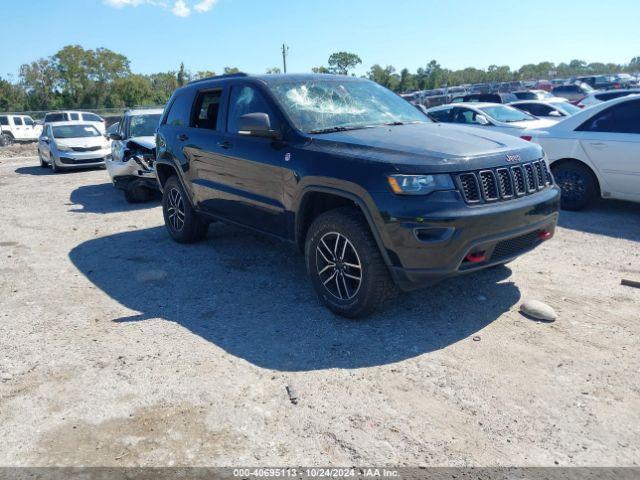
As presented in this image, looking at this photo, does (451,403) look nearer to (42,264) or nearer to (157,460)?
(157,460)

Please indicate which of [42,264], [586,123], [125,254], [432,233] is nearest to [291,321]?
[432,233]

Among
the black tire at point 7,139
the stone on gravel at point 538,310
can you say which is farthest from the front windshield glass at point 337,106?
the black tire at point 7,139

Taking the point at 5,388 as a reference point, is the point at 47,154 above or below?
above

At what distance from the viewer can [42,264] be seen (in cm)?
605

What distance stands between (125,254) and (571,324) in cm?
487

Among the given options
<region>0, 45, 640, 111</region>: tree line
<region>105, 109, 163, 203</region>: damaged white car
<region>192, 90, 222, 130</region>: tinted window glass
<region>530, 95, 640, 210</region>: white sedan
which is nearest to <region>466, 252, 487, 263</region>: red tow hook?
<region>192, 90, 222, 130</region>: tinted window glass

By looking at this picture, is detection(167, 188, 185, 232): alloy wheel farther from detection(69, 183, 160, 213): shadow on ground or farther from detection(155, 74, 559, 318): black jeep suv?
detection(69, 183, 160, 213): shadow on ground

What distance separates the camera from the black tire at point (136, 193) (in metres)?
9.44

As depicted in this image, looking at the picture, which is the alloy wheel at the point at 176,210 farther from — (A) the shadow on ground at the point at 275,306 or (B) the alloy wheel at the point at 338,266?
(B) the alloy wheel at the point at 338,266

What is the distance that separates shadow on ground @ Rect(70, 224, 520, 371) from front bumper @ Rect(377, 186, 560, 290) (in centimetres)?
49

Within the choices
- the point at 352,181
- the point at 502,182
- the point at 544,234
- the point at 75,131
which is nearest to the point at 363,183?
the point at 352,181

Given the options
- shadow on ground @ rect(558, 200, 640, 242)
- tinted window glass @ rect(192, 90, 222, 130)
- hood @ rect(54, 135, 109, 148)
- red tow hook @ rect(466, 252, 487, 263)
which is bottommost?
shadow on ground @ rect(558, 200, 640, 242)

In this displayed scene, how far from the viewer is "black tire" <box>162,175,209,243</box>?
246 inches

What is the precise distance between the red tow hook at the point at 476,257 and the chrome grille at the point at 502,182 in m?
0.37
